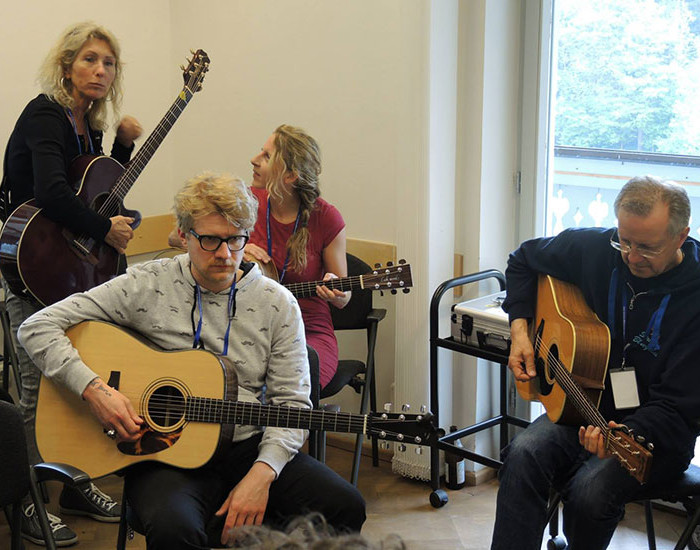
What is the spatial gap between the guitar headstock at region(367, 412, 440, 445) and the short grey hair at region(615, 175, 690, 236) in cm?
79

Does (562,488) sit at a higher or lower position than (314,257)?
lower

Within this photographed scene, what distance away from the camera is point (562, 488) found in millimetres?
2342

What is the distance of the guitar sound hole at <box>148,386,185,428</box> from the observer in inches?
80.7

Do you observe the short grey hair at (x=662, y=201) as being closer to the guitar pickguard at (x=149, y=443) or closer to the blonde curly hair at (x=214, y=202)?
the blonde curly hair at (x=214, y=202)

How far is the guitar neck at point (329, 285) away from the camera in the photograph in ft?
9.19

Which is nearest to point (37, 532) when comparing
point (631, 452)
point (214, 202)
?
point (214, 202)

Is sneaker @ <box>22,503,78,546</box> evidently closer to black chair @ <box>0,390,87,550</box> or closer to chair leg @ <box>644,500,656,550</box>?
black chair @ <box>0,390,87,550</box>

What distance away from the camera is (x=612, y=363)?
7.57 ft

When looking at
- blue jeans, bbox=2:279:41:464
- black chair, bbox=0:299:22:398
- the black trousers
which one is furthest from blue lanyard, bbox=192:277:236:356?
black chair, bbox=0:299:22:398

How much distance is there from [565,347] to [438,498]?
108 cm

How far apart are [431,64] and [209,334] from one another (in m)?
1.45

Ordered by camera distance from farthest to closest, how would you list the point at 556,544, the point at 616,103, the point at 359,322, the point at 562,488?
1. the point at 359,322
2. the point at 616,103
3. the point at 556,544
4. the point at 562,488

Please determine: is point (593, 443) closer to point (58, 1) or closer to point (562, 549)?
point (562, 549)

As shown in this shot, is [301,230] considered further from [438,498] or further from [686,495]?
[686,495]
